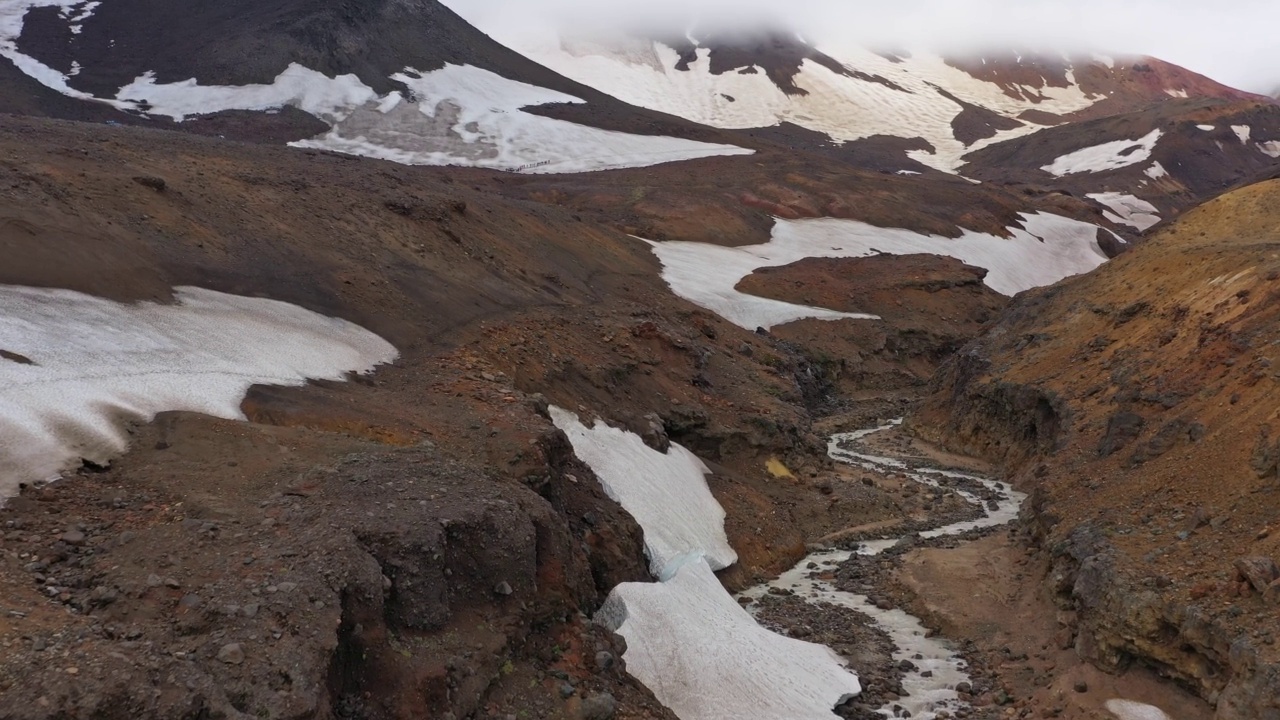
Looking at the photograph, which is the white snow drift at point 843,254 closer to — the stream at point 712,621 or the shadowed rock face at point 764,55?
the stream at point 712,621

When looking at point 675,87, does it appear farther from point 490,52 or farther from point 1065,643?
point 1065,643

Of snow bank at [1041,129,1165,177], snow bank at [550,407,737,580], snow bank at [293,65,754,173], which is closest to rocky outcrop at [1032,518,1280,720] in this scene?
snow bank at [550,407,737,580]

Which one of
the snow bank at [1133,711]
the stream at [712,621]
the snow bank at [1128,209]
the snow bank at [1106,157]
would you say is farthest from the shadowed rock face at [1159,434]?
the snow bank at [1106,157]

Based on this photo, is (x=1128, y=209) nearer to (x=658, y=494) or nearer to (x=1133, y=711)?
(x=658, y=494)

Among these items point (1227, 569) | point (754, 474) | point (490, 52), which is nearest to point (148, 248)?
point (754, 474)

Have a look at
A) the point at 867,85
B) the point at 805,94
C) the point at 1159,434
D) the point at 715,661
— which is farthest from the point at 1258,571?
the point at 867,85

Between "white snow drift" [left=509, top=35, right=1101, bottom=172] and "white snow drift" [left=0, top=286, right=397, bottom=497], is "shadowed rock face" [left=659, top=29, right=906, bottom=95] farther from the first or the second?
"white snow drift" [left=0, top=286, right=397, bottom=497]
